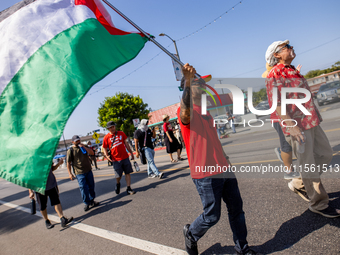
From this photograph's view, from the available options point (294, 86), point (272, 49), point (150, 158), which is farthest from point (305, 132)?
point (150, 158)

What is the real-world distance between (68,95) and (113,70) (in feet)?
1.96

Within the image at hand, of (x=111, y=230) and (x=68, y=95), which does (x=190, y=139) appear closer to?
(x=68, y=95)

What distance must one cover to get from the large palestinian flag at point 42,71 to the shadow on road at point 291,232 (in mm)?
2122

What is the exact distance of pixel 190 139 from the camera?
95.7 inches

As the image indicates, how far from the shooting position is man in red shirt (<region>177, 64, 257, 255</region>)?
2.35 m

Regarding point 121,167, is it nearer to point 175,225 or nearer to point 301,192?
point 175,225

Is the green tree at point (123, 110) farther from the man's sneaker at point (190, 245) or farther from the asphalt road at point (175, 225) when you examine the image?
the man's sneaker at point (190, 245)

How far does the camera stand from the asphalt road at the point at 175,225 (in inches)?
104

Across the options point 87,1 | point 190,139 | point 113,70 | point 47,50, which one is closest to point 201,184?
point 190,139

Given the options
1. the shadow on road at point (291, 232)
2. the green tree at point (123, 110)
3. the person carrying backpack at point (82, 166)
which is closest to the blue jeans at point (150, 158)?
the person carrying backpack at point (82, 166)

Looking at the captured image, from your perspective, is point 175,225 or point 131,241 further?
point 175,225

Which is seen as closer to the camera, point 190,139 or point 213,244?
point 190,139

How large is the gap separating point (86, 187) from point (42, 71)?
4.31 meters

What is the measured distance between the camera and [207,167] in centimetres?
236
